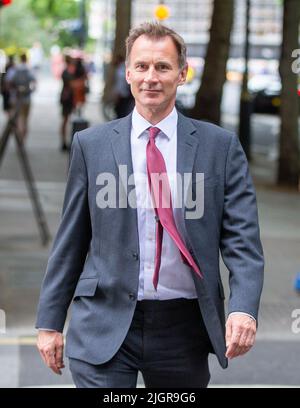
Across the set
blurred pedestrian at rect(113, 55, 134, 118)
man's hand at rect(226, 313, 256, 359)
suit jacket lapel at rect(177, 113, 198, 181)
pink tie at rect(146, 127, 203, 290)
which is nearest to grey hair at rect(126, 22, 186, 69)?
suit jacket lapel at rect(177, 113, 198, 181)

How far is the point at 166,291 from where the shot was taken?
Result: 13.2ft

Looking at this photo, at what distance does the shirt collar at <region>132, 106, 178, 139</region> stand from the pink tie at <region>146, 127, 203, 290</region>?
122 millimetres

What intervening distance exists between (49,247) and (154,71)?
26.0 ft

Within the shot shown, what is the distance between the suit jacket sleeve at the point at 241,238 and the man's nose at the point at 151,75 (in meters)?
0.38

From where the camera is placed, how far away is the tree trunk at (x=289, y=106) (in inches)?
730

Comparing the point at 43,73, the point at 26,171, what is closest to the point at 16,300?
the point at 26,171

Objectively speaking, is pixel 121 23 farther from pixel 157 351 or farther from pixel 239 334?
pixel 239 334

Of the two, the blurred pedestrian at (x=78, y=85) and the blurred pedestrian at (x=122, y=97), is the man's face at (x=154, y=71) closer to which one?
the blurred pedestrian at (x=122, y=97)

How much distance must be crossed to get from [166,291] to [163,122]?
0.61m

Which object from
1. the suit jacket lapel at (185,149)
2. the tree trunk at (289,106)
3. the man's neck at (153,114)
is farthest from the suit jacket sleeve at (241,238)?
the tree trunk at (289,106)

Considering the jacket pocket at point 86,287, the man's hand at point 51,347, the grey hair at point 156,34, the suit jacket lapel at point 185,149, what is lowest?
the man's hand at point 51,347

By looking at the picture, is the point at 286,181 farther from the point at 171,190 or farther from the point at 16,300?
the point at 171,190

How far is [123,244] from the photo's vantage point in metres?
4.04

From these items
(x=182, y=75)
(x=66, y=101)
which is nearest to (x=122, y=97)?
(x=66, y=101)
